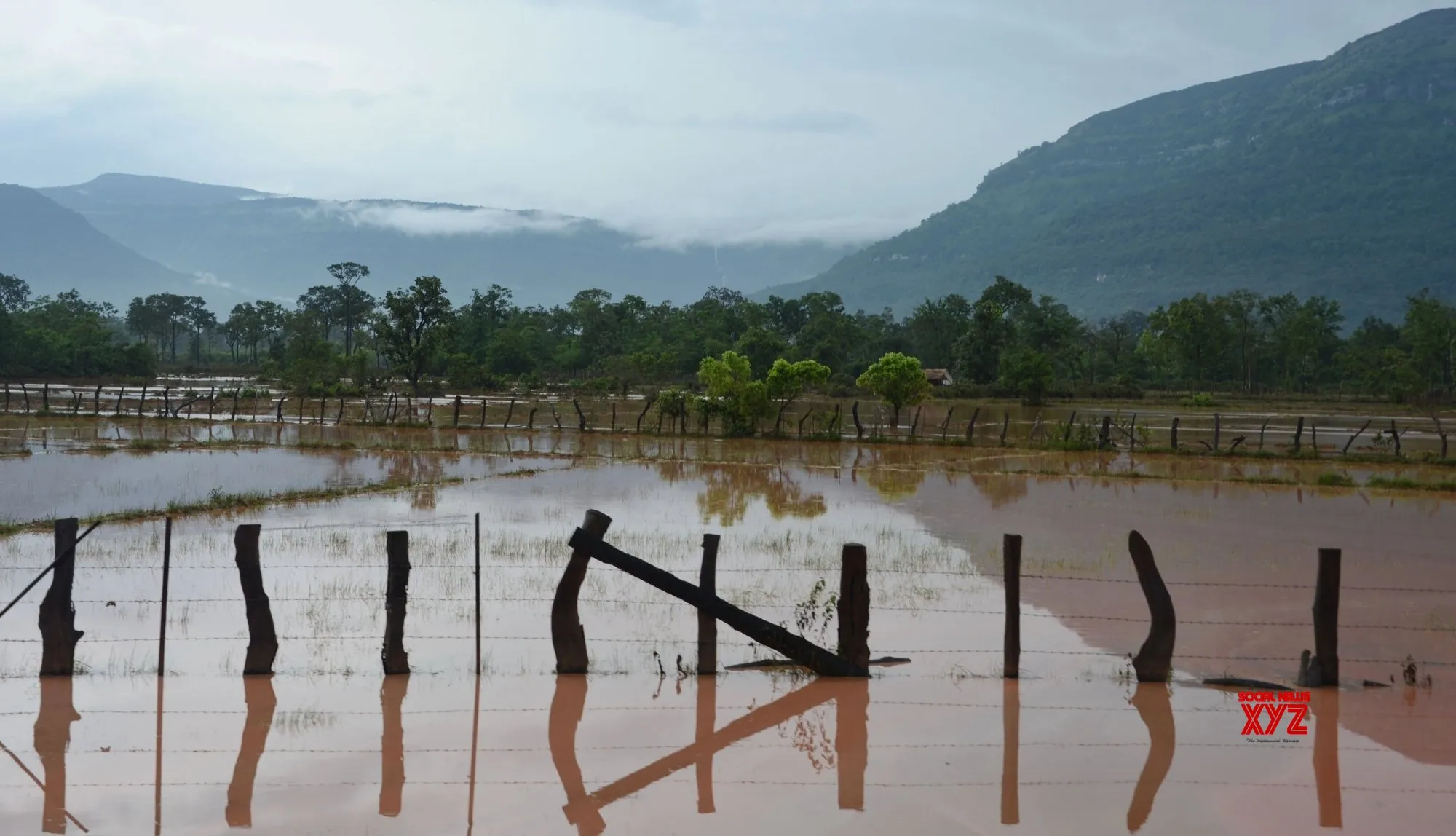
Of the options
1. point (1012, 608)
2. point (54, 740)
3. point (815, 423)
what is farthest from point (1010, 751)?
point (815, 423)

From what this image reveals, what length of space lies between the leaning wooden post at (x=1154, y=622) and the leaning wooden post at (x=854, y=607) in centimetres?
225

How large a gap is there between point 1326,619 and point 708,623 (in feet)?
17.0

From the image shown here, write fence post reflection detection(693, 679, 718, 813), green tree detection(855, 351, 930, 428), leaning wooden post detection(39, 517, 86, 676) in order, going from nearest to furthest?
1. fence post reflection detection(693, 679, 718, 813)
2. leaning wooden post detection(39, 517, 86, 676)
3. green tree detection(855, 351, 930, 428)

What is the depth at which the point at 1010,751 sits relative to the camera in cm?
830

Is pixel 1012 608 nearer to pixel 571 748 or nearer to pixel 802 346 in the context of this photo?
pixel 571 748

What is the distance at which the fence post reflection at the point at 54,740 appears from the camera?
6.93 meters

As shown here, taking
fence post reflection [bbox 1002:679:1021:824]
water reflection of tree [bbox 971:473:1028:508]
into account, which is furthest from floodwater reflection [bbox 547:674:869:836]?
water reflection of tree [bbox 971:473:1028:508]

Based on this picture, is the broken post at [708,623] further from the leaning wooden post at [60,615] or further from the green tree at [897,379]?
the green tree at [897,379]

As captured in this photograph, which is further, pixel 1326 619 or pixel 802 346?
pixel 802 346

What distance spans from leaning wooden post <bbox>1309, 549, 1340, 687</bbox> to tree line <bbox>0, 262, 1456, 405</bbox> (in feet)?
102

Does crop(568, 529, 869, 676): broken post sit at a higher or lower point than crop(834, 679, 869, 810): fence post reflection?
higher

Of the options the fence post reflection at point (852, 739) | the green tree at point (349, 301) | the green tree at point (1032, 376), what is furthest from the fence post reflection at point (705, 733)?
the green tree at point (349, 301)

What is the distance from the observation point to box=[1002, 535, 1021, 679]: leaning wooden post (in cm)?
938

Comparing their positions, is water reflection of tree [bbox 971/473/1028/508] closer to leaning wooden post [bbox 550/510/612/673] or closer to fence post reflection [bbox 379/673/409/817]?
leaning wooden post [bbox 550/510/612/673]
